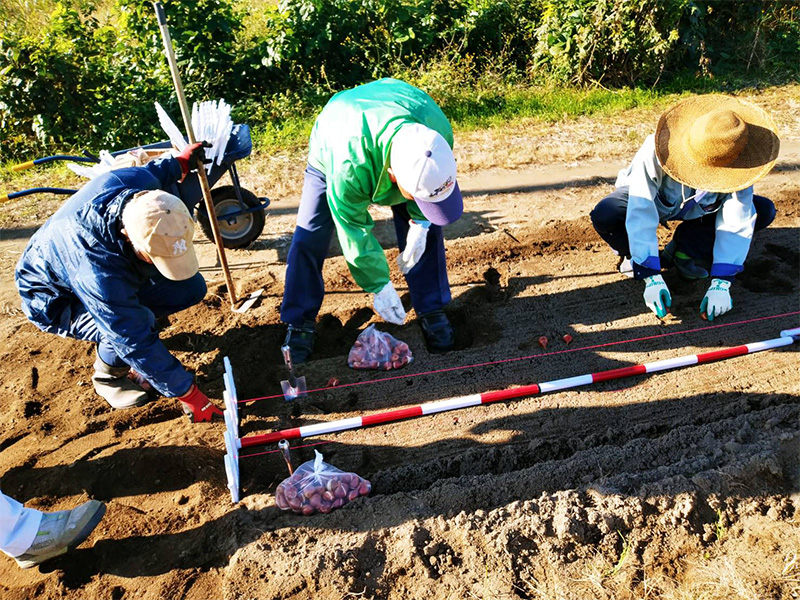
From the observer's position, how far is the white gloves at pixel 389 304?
13.6 feet

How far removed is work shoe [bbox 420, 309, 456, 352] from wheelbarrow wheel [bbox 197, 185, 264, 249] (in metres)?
1.91

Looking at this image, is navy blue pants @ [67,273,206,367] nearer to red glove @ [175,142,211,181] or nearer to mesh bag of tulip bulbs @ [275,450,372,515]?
red glove @ [175,142,211,181]

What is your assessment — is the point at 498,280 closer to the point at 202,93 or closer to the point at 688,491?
the point at 688,491

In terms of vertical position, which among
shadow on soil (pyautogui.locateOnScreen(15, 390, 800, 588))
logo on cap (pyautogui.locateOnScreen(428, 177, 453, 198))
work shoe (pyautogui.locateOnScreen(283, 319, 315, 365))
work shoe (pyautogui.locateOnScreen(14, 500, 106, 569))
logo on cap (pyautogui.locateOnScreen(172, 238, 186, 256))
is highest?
logo on cap (pyautogui.locateOnScreen(428, 177, 453, 198))

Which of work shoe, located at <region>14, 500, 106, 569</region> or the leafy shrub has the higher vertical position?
the leafy shrub

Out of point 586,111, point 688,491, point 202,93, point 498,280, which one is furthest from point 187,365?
point 586,111

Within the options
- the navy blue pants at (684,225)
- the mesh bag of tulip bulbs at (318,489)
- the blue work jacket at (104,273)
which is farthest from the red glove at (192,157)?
the navy blue pants at (684,225)

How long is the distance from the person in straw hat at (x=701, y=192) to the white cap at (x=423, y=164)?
1672mm

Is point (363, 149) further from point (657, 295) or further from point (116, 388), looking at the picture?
point (657, 295)

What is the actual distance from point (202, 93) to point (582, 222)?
488cm

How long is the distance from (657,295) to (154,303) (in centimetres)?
341

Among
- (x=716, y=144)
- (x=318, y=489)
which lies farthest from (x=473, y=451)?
(x=716, y=144)

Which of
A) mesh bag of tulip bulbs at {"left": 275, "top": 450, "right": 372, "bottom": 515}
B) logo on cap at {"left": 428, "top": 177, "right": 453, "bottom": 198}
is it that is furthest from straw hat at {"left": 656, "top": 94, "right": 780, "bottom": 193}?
mesh bag of tulip bulbs at {"left": 275, "top": 450, "right": 372, "bottom": 515}

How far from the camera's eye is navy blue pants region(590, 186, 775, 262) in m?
4.64
